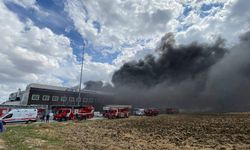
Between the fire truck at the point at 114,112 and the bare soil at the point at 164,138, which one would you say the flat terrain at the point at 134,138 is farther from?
the fire truck at the point at 114,112

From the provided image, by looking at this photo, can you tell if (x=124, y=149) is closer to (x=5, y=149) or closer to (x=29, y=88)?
(x=5, y=149)

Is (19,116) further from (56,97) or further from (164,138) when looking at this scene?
(56,97)

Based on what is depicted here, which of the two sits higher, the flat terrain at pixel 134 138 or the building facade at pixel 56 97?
the building facade at pixel 56 97

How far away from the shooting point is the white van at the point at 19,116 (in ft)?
128

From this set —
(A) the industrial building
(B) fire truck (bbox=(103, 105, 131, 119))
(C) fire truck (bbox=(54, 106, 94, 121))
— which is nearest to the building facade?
(A) the industrial building

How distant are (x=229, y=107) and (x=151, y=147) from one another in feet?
345

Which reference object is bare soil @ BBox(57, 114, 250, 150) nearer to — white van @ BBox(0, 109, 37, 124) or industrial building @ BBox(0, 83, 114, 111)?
white van @ BBox(0, 109, 37, 124)

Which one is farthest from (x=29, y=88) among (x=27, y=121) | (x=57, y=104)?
(x=27, y=121)

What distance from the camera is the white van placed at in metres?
39.0

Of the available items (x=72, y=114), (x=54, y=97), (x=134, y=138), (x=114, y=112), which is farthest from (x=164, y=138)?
(x=54, y=97)

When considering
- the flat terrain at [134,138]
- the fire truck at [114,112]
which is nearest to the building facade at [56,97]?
the fire truck at [114,112]

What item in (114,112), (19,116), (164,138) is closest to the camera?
(164,138)

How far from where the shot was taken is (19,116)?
40.7 m

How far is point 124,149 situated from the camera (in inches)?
630
